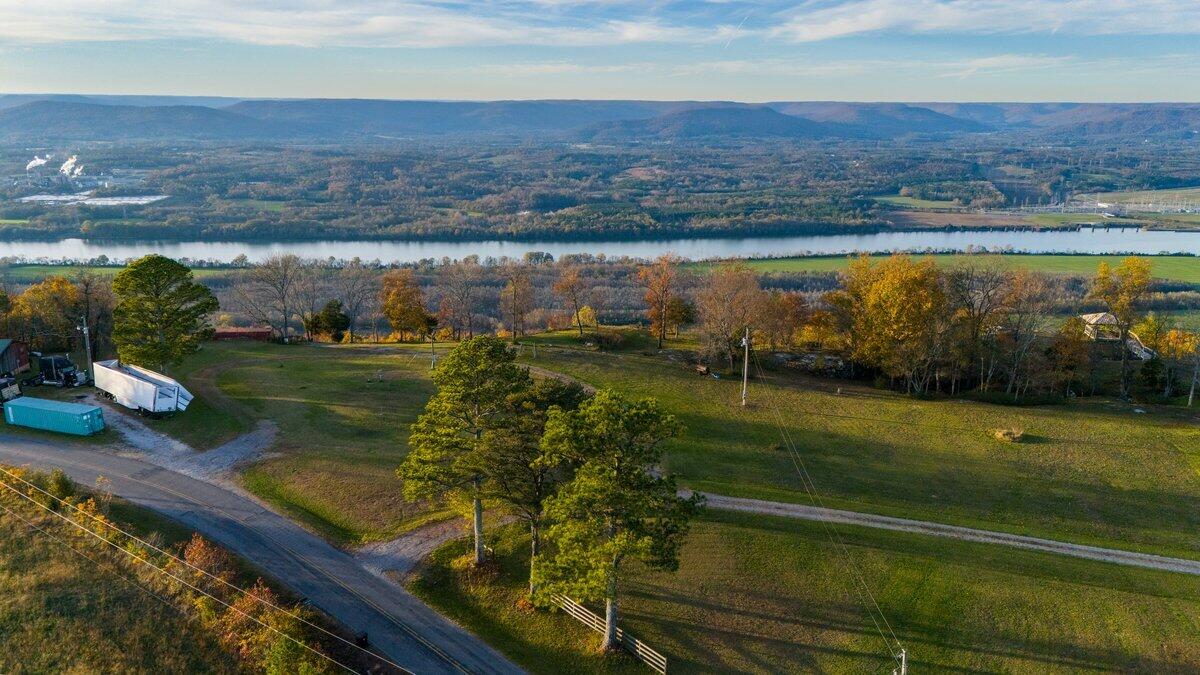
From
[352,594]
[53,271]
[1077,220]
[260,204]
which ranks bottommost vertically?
[352,594]

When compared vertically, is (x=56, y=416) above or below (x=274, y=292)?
below

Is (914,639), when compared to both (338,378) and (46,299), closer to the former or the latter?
(338,378)

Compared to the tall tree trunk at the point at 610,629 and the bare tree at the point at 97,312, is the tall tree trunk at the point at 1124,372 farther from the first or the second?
the bare tree at the point at 97,312

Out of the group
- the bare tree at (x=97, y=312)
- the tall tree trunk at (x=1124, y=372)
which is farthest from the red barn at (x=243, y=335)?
the tall tree trunk at (x=1124, y=372)

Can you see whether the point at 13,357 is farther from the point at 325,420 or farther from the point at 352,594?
the point at 352,594

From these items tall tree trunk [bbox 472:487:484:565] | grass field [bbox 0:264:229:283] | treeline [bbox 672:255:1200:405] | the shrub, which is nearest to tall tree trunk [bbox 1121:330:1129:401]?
treeline [bbox 672:255:1200:405]

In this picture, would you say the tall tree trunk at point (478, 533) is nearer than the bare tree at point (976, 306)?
Yes

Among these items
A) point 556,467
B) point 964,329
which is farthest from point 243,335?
point 964,329
